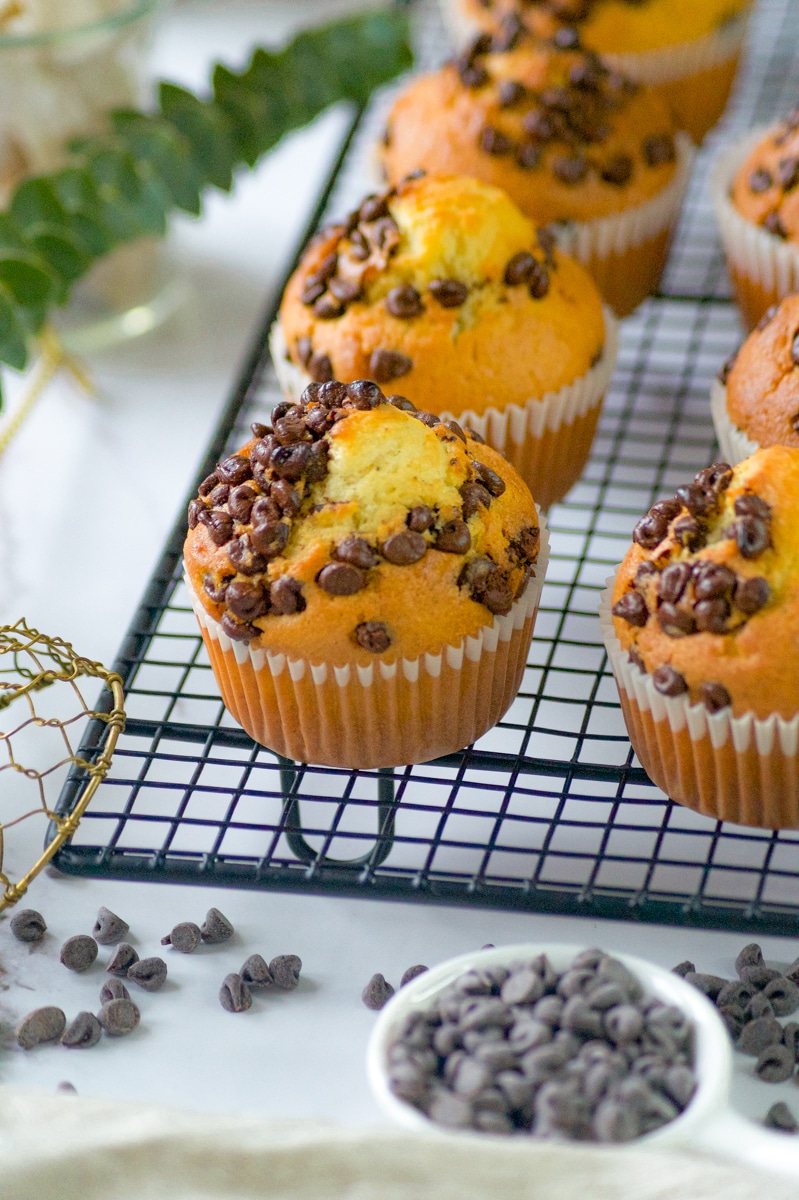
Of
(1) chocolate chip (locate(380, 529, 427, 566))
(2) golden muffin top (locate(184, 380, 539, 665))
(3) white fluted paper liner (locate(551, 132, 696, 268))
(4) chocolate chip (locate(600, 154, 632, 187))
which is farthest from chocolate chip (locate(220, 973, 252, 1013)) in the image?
(4) chocolate chip (locate(600, 154, 632, 187))

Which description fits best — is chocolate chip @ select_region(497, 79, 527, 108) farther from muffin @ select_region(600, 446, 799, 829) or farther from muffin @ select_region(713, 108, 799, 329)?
muffin @ select_region(600, 446, 799, 829)

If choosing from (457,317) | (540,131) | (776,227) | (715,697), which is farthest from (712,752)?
(540,131)

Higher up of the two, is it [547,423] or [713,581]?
[713,581]

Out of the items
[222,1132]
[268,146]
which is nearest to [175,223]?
[268,146]

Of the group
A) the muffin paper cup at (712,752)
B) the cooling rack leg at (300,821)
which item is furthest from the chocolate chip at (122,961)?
the muffin paper cup at (712,752)

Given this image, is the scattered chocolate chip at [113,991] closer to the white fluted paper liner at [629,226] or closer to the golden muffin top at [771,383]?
the golden muffin top at [771,383]

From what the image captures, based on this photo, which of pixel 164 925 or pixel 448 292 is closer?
pixel 164 925

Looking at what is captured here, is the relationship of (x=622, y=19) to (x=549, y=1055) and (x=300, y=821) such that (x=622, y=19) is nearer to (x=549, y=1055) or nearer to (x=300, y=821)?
(x=300, y=821)

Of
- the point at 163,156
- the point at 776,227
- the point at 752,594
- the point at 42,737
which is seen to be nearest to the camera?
the point at 752,594
